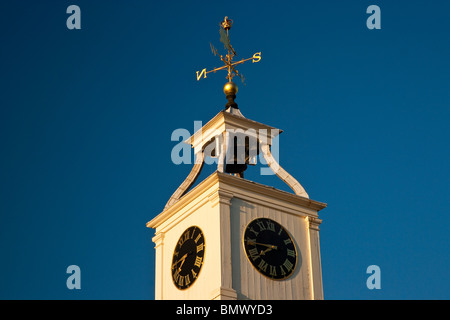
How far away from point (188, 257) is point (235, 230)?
2085 mm

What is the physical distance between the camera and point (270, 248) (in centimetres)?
4009

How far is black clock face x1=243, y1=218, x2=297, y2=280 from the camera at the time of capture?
39562 millimetres

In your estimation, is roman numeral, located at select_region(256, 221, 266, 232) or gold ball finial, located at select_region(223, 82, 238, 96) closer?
roman numeral, located at select_region(256, 221, 266, 232)

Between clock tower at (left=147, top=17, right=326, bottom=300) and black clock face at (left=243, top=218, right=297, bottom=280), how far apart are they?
0.03 metres

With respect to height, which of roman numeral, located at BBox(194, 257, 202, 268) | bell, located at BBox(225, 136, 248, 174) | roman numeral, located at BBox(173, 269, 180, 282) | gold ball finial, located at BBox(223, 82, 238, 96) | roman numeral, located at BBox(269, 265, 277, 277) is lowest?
roman numeral, located at BBox(269, 265, 277, 277)

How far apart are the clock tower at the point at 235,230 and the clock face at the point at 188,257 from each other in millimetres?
35

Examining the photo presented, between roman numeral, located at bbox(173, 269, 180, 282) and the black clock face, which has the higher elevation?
the black clock face

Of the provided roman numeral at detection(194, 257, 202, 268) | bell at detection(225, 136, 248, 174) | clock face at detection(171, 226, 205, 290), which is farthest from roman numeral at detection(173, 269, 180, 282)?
bell at detection(225, 136, 248, 174)

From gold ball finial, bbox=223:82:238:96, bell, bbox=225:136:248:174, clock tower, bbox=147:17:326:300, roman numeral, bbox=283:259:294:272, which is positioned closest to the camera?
clock tower, bbox=147:17:326:300

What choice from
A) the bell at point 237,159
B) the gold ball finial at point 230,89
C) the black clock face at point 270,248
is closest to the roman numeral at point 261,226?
the black clock face at point 270,248

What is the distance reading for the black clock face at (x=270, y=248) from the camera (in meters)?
39.6

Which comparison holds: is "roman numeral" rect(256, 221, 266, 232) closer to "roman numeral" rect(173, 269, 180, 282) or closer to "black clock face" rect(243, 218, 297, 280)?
"black clock face" rect(243, 218, 297, 280)
